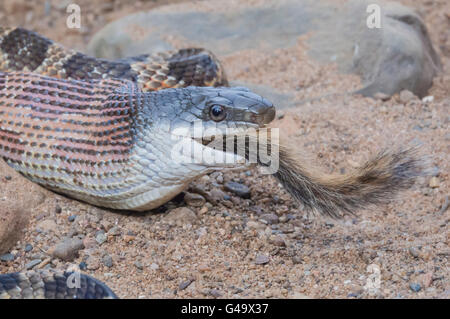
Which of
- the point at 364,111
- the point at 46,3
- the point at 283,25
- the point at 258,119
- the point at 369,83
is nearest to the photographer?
the point at 258,119

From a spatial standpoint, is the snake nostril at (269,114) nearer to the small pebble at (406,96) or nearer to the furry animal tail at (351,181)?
the furry animal tail at (351,181)

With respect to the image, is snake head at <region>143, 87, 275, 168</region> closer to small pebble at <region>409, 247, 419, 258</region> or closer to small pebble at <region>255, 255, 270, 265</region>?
small pebble at <region>255, 255, 270, 265</region>

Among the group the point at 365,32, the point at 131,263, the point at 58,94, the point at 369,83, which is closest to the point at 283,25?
the point at 365,32

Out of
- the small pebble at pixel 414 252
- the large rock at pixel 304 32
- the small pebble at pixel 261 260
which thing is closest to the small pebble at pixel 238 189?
the small pebble at pixel 261 260

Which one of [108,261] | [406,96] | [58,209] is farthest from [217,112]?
[406,96]

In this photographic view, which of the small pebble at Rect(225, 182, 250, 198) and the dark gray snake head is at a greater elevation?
the dark gray snake head

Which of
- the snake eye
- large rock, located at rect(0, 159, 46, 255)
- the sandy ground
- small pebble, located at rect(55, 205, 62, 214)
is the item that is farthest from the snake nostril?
large rock, located at rect(0, 159, 46, 255)
